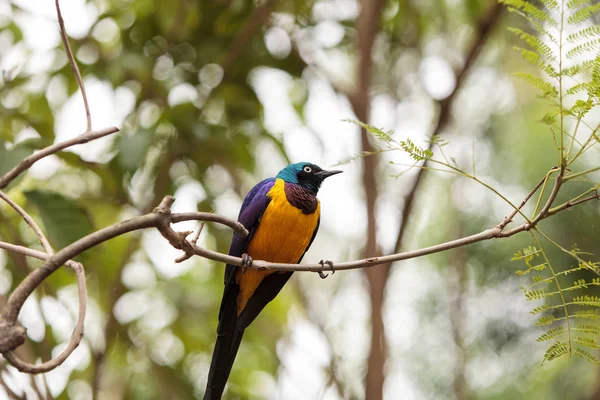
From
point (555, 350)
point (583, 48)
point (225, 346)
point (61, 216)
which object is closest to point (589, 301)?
point (555, 350)

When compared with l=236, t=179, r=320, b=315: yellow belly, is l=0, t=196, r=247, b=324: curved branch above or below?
below

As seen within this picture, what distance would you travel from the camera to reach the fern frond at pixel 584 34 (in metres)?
1.89

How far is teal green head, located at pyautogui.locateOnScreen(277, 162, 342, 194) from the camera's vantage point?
11.1 feet

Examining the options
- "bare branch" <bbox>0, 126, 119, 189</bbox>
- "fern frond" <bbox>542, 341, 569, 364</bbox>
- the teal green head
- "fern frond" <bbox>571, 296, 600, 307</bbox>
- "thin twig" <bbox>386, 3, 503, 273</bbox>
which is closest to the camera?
"bare branch" <bbox>0, 126, 119, 189</bbox>

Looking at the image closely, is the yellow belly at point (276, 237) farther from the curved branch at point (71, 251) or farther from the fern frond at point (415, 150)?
the curved branch at point (71, 251)

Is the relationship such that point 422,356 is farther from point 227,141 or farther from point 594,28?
point 594,28

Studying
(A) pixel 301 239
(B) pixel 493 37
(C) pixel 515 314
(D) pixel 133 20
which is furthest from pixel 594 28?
(B) pixel 493 37

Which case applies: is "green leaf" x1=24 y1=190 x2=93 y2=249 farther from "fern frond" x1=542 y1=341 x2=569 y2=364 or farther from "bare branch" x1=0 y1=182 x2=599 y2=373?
"fern frond" x1=542 y1=341 x2=569 y2=364

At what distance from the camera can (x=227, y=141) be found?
3.90 metres

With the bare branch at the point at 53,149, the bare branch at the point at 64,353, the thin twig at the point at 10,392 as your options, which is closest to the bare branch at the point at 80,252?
the bare branch at the point at 64,353

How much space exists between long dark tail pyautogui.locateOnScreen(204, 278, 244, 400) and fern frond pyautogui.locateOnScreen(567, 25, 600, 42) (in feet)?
5.68

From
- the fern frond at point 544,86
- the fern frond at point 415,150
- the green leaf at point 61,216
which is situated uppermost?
the green leaf at point 61,216

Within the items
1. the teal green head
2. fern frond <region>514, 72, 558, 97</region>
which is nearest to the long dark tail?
the teal green head

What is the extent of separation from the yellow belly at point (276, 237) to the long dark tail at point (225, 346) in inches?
2.1
